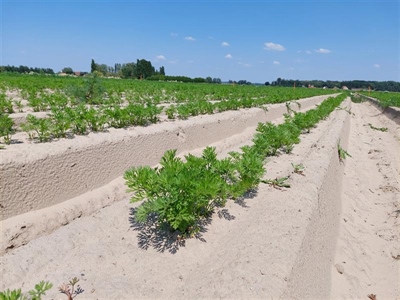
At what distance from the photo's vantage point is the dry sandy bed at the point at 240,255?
2.70 metres

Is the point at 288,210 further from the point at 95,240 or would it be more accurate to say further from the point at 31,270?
the point at 31,270

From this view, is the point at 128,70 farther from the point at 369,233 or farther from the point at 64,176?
the point at 369,233

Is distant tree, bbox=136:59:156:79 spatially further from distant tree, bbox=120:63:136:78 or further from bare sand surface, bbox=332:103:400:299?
bare sand surface, bbox=332:103:400:299

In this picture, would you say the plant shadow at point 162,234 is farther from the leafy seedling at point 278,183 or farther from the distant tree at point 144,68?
the distant tree at point 144,68

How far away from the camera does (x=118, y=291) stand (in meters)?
2.71

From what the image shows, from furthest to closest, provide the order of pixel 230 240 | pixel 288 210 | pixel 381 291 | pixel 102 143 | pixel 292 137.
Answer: pixel 292 137, pixel 102 143, pixel 288 210, pixel 381 291, pixel 230 240

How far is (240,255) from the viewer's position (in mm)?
2992

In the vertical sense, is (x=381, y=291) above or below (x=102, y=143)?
below

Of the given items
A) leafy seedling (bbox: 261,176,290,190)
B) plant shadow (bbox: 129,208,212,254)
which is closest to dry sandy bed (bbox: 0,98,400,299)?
plant shadow (bbox: 129,208,212,254)

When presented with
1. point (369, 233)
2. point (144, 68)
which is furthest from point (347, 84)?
point (369, 233)

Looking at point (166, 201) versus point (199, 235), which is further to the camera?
point (199, 235)

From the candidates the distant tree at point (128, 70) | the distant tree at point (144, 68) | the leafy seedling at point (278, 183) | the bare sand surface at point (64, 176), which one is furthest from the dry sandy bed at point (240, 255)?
the distant tree at point (128, 70)

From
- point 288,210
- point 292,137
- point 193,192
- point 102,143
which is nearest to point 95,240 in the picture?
point 193,192

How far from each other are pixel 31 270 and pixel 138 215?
4.18 feet
